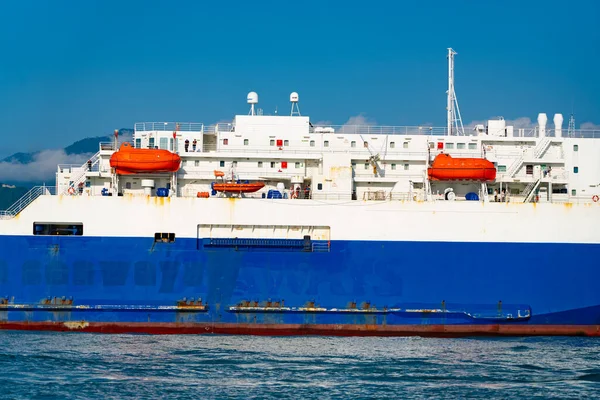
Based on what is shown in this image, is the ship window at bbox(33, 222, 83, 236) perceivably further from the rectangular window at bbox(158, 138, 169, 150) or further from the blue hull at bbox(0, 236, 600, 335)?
the rectangular window at bbox(158, 138, 169, 150)

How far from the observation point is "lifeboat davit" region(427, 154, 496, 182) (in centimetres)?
2356

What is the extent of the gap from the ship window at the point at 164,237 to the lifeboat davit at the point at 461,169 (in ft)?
25.0

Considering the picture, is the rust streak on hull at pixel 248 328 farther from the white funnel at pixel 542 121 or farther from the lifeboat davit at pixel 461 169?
the white funnel at pixel 542 121

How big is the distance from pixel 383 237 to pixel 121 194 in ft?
25.2

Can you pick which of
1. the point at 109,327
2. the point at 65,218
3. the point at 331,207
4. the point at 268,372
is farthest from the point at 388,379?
the point at 65,218

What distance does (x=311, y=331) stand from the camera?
21922mm

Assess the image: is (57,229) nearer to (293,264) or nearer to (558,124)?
(293,264)

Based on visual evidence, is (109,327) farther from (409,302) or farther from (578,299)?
(578,299)

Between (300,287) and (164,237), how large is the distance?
3.97 m

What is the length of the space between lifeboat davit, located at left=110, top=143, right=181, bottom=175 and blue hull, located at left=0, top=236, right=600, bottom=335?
228 centimetres

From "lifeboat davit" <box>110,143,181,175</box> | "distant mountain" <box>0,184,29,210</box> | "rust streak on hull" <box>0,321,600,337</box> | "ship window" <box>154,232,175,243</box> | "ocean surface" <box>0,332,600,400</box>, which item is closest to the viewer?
"ocean surface" <box>0,332,600,400</box>

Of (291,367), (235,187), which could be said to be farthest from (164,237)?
(291,367)

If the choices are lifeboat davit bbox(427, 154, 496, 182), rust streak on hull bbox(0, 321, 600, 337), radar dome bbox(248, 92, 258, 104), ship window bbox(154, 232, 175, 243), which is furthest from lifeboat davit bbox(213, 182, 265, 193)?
lifeboat davit bbox(427, 154, 496, 182)

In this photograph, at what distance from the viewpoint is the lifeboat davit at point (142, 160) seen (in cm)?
2334
